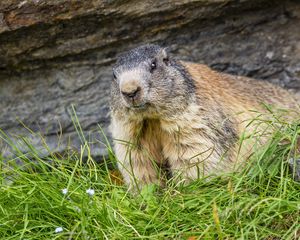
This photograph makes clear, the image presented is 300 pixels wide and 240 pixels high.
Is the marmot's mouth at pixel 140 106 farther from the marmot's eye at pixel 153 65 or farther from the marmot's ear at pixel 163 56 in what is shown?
the marmot's ear at pixel 163 56

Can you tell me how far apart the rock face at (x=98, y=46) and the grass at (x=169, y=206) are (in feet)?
5.07

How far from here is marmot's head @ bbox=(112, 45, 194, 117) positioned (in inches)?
224

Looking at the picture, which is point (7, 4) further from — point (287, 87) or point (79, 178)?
point (287, 87)

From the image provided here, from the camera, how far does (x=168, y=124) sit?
6.04 meters

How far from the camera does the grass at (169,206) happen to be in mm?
4930

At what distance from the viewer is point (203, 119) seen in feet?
20.0

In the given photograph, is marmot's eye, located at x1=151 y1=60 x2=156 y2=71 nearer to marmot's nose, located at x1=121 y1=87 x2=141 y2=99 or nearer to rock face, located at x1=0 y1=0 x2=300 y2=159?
marmot's nose, located at x1=121 y1=87 x2=141 y2=99

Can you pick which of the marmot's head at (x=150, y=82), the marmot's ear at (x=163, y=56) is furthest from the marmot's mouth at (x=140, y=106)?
the marmot's ear at (x=163, y=56)

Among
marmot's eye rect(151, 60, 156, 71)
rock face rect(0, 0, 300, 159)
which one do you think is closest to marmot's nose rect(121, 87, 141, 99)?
marmot's eye rect(151, 60, 156, 71)

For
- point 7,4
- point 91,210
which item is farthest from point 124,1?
point 91,210

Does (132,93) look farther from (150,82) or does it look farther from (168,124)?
(168,124)

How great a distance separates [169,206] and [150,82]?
109 cm

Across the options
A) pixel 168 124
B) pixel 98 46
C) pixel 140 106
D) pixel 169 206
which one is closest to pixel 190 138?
pixel 168 124

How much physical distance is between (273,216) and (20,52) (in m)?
3.25
